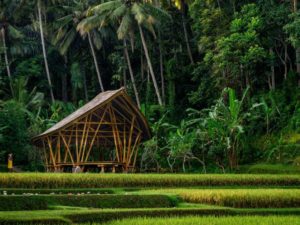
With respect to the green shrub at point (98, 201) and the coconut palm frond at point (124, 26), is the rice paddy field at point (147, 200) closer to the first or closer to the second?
the green shrub at point (98, 201)

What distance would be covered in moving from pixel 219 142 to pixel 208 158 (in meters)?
2.71

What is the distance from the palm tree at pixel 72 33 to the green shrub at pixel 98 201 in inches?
1108

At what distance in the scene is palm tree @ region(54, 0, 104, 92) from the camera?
44500mm

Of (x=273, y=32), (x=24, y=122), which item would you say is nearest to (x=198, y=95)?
(x=273, y=32)

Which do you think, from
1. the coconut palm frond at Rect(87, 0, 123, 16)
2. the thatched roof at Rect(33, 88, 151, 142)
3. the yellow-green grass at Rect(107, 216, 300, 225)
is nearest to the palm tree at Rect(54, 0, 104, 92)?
the coconut palm frond at Rect(87, 0, 123, 16)

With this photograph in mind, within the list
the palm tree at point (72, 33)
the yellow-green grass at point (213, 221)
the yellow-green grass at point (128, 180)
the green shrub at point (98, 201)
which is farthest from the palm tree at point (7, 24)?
the yellow-green grass at point (213, 221)

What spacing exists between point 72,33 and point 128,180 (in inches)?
1026

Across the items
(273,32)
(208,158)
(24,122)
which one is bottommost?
(208,158)

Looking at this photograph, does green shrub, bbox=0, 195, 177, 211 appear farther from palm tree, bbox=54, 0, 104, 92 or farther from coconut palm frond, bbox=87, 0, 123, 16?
palm tree, bbox=54, 0, 104, 92

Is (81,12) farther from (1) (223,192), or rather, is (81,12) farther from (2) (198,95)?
(1) (223,192)

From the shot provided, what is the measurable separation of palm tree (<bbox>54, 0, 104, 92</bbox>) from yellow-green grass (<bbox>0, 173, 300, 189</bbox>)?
22696mm

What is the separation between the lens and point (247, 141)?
3331 centimetres

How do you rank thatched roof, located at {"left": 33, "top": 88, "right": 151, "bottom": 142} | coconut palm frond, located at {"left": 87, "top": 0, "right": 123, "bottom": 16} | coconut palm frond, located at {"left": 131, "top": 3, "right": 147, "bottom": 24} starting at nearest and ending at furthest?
thatched roof, located at {"left": 33, "top": 88, "right": 151, "bottom": 142}, coconut palm frond, located at {"left": 131, "top": 3, "right": 147, "bottom": 24}, coconut palm frond, located at {"left": 87, "top": 0, "right": 123, "bottom": 16}

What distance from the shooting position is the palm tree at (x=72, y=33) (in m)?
44.5
